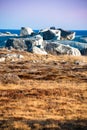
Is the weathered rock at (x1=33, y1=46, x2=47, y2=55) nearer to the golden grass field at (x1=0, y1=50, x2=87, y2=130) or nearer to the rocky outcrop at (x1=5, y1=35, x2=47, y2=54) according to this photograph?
the rocky outcrop at (x1=5, y1=35, x2=47, y2=54)

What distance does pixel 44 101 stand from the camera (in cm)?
3005

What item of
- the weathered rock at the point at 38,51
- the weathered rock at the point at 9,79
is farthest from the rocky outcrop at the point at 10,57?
the weathered rock at the point at 9,79

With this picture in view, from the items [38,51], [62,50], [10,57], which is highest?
[10,57]

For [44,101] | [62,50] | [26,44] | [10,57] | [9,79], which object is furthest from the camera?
[26,44]

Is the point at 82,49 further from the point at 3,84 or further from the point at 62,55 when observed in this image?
the point at 3,84

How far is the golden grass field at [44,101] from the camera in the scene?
21062 mm

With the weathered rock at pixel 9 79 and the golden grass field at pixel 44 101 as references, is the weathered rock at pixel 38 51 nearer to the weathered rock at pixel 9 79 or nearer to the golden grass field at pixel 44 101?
the golden grass field at pixel 44 101

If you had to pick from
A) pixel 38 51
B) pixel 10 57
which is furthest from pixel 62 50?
pixel 10 57

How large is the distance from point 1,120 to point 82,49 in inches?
2744

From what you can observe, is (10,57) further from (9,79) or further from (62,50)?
(9,79)

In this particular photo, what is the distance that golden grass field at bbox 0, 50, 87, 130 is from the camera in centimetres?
2106

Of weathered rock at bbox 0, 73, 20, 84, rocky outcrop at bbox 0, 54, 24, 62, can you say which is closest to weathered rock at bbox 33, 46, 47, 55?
rocky outcrop at bbox 0, 54, 24, 62

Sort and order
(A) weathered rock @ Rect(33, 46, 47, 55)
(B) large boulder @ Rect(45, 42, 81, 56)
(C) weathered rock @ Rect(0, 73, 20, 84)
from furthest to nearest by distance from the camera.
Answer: (B) large boulder @ Rect(45, 42, 81, 56), (A) weathered rock @ Rect(33, 46, 47, 55), (C) weathered rock @ Rect(0, 73, 20, 84)

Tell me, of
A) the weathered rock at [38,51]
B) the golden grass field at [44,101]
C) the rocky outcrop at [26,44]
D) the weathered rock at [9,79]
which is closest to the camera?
the golden grass field at [44,101]
